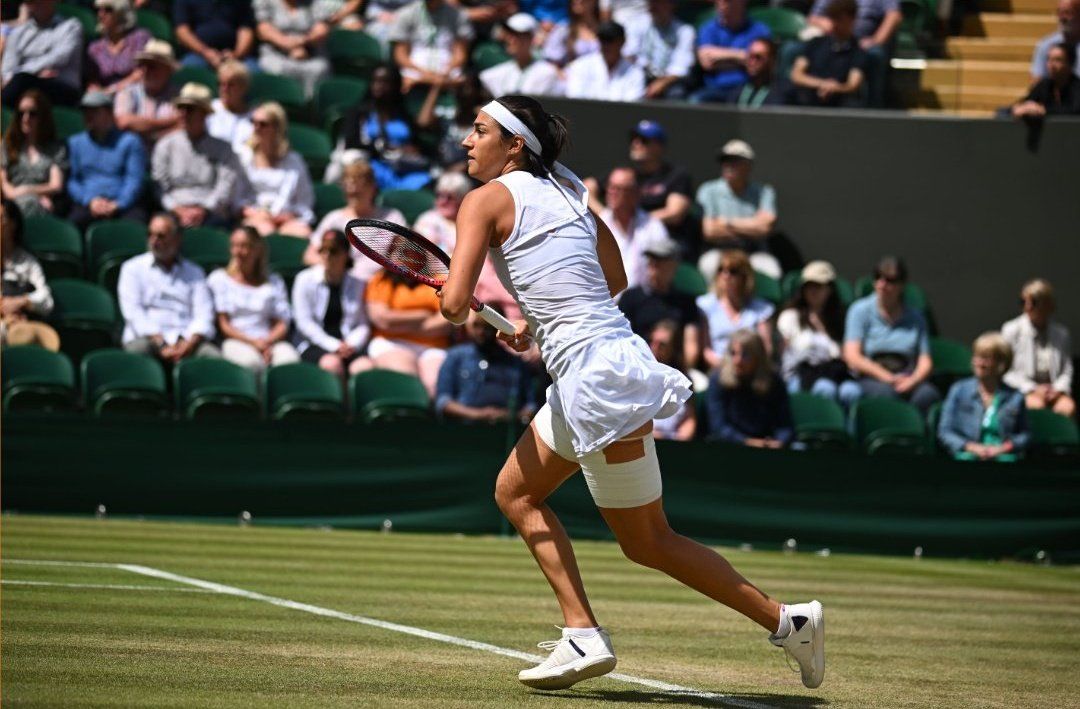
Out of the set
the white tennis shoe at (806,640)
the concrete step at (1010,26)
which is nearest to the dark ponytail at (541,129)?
the white tennis shoe at (806,640)

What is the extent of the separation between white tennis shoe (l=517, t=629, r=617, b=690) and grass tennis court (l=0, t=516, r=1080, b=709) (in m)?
0.06

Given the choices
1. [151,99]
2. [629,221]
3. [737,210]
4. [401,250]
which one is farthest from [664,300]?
[401,250]

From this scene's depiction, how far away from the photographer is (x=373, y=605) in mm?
7449

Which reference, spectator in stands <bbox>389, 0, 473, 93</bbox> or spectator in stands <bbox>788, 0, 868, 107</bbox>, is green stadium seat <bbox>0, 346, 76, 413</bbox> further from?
spectator in stands <bbox>788, 0, 868, 107</bbox>

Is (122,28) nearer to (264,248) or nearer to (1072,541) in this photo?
(264,248)

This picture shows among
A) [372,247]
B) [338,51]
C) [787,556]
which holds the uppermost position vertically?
[338,51]

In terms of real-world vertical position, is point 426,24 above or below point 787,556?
above

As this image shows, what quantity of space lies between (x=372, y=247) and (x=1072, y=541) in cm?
854

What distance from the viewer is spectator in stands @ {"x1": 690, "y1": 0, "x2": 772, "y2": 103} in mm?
16078

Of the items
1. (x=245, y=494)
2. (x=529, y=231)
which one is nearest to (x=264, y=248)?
(x=245, y=494)

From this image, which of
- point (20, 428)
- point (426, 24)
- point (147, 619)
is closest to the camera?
point (147, 619)

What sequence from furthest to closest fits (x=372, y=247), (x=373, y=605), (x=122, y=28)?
(x=122, y=28) → (x=373, y=605) → (x=372, y=247)

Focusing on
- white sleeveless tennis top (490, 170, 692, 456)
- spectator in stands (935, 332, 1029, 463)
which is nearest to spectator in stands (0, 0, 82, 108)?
spectator in stands (935, 332, 1029, 463)

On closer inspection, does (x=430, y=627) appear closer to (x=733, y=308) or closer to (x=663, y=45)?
(x=733, y=308)
